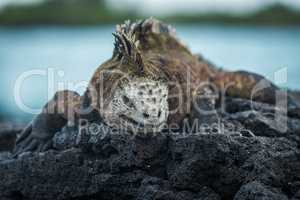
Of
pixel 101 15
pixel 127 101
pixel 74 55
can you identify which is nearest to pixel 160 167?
pixel 127 101

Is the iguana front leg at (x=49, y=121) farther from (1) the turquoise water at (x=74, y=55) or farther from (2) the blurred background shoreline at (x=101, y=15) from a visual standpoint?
(2) the blurred background shoreline at (x=101, y=15)

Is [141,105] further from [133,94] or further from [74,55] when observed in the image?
[74,55]

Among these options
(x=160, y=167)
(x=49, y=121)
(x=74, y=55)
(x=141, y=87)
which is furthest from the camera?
(x=74, y=55)

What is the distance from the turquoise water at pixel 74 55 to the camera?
1655 centimetres

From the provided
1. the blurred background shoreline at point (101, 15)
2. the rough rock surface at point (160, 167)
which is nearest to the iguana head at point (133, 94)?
the rough rock surface at point (160, 167)

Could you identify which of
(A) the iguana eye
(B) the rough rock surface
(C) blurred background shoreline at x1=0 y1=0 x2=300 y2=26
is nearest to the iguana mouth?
(A) the iguana eye

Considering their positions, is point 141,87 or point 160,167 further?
point 160,167

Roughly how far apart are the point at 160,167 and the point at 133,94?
805mm

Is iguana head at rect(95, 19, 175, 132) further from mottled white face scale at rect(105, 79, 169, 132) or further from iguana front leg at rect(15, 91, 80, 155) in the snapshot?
iguana front leg at rect(15, 91, 80, 155)

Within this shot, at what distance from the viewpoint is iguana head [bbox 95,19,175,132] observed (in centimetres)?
595

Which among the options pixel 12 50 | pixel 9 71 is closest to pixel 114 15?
pixel 12 50

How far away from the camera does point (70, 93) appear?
26.4 feet

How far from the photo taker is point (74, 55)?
92.8 ft

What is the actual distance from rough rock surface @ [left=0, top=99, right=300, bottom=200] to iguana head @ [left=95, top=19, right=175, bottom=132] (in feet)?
0.77
